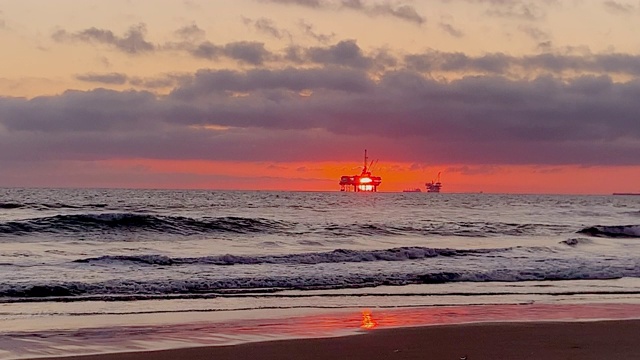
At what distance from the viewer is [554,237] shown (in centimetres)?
3691

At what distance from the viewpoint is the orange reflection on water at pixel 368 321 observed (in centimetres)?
1095

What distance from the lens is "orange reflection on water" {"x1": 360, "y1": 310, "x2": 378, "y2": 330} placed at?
11.0 m

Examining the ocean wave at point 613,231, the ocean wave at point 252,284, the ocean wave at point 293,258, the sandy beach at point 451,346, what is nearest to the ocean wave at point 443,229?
the ocean wave at point 613,231

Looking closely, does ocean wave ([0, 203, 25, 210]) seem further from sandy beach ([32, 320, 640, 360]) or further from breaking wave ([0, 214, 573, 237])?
sandy beach ([32, 320, 640, 360])

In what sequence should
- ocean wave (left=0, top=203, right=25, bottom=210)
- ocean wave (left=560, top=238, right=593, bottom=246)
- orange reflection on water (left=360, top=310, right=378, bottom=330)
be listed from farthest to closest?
ocean wave (left=0, top=203, right=25, bottom=210) → ocean wave (left=560, top=238, right=593, bottom=246) → orange reflection on water (left=360, top=310, right=378, bottom=330)

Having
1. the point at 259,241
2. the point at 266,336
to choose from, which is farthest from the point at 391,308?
the point at 259,241

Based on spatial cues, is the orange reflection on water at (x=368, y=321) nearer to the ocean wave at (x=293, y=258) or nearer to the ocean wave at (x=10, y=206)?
the ocean wave at (x=293, y=258)

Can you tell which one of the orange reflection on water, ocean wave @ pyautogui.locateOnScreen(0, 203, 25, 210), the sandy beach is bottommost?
the orange reflection on water

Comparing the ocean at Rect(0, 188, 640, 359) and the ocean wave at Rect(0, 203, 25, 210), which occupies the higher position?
the ocean wave at Rect(0, 203, 25, 210)

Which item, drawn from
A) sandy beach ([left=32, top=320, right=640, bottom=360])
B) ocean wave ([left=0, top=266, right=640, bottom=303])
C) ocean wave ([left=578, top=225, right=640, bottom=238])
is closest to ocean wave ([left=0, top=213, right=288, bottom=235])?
ocean wave ([left=578, top=225, right=640, bottom=238])

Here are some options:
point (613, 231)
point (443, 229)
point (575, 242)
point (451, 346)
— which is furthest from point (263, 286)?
point (613, 231)

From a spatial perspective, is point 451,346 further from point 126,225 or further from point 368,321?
point 126,225

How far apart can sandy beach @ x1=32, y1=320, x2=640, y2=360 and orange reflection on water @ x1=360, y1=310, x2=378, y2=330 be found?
1.54 feet

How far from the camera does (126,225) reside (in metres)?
35.4
